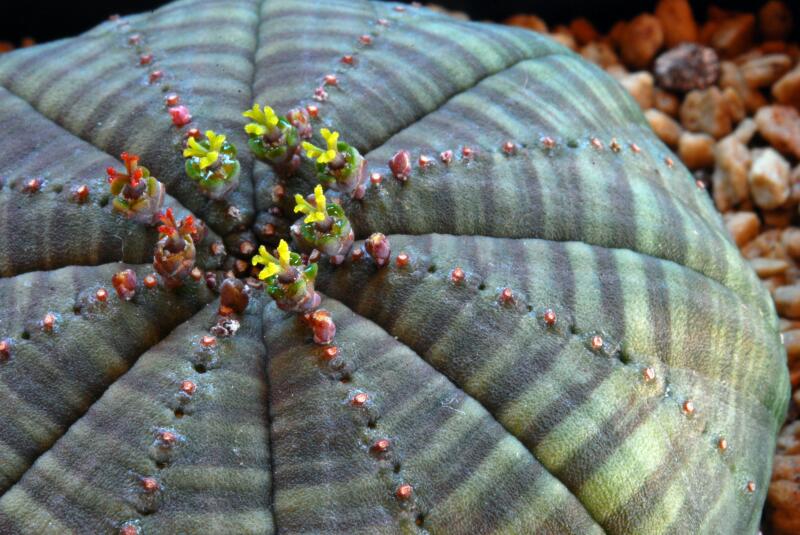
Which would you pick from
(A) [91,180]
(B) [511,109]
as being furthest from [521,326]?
(A) [91,180]

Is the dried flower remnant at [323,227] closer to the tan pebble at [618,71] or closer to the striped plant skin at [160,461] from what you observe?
the striped plant skin at [160,461]

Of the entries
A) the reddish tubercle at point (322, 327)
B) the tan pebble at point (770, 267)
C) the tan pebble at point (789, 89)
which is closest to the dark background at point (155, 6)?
the tan pebble at point (789, 89)

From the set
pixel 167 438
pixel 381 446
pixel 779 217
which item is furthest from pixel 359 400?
pixel 779 217

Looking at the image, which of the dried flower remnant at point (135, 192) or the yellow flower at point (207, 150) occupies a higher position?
the yellow flower at point (207, 150)

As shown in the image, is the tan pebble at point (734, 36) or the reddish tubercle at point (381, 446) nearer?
the reddish tubercle at point (381, 446)

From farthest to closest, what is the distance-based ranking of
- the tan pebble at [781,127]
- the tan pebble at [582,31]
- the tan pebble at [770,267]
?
the tan pebble at [582,31], the tan pebble at [781,127], the tan pebble at [770,267]

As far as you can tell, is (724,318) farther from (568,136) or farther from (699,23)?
(699,23)

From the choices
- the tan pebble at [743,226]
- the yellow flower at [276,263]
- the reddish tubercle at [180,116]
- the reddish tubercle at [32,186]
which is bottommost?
the tan pebble at [743,226]
